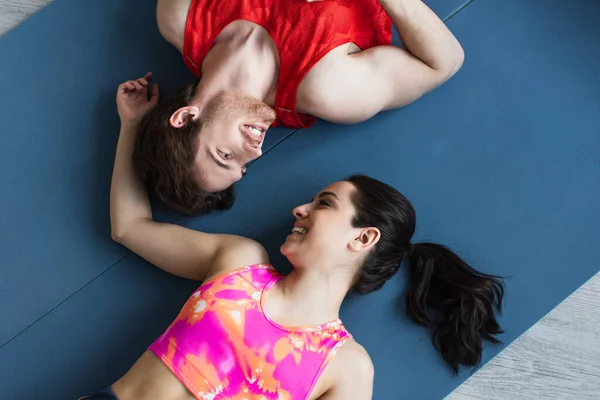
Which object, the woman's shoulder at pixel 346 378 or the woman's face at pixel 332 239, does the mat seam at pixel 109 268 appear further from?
the woman's shoulder at pixel 346 378

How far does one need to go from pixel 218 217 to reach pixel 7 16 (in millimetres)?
1030

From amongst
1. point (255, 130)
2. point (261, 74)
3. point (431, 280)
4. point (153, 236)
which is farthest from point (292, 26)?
point (431, 280)

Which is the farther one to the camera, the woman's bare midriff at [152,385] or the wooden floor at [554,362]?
the wooden floor at [554,362]

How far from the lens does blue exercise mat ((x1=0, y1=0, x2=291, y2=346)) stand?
1720 mm

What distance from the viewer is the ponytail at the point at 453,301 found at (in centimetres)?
165

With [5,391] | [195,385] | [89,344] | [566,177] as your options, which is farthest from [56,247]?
[566,177]

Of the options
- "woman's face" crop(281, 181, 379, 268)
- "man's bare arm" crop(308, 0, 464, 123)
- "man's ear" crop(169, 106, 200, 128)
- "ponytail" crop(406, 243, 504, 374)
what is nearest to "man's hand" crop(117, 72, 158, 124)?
"man's ear" crop(169, 106, 200, 128)

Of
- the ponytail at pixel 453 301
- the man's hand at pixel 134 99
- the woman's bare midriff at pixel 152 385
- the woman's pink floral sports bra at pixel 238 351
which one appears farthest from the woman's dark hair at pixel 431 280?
the man's hand at pixel 134 99

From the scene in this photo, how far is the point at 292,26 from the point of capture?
1608 millimetres

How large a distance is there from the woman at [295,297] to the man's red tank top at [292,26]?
1.13ft

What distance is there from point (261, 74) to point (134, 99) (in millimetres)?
452

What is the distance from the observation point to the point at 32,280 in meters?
1.71

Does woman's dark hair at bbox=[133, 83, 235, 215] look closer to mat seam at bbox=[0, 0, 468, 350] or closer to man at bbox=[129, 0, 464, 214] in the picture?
man at bbox=[129, 0, 464, 214]

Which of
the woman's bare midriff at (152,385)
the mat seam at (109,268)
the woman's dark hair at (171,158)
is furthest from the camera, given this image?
the mat seam at (109,268)
